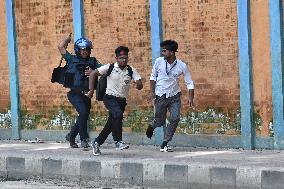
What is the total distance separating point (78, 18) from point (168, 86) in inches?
103

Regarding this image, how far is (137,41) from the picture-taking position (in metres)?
11.1

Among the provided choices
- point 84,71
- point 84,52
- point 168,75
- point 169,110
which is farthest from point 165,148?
point 84,52

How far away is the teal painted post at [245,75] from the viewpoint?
32.6ft

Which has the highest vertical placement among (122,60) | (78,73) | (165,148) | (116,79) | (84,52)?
(84,52)

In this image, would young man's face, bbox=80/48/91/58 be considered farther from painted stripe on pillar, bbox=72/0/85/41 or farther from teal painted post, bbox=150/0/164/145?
painted stripe on pillar, bbox=72/0/85/41

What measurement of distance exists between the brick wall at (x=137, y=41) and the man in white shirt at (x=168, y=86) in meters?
0.72

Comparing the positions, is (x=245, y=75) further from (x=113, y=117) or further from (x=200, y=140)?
(x=113, y=117)

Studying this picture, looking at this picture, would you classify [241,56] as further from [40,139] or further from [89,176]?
[40,139]

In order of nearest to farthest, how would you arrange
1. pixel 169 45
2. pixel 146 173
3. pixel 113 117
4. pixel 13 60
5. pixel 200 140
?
pixel 146 173 < pixel 169 45 < pixel 113 117 < pixel 200 140 < pixel 13 60

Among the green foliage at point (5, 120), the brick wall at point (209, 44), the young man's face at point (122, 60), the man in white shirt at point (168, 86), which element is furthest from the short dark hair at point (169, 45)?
the green foliage at point (5, 120)

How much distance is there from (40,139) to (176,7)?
3.56 m

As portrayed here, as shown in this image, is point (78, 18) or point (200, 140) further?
point (78, 18)

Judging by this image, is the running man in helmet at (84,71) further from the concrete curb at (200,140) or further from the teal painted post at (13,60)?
the teal painted post at (13,60)

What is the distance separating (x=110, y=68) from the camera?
9.77 metres
